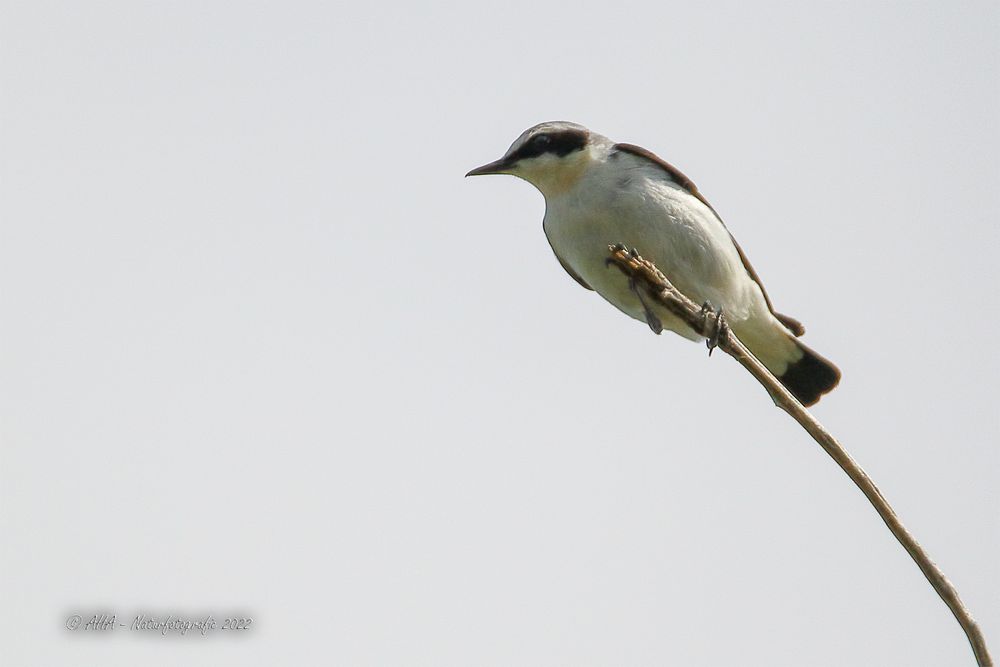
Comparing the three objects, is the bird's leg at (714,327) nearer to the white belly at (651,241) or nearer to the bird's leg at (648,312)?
the bird's leg at (648,312)

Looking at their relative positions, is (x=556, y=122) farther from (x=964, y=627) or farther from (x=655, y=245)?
(x=964, y=627)

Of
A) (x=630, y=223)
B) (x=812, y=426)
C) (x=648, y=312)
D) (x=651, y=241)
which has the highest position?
(x=630, y=223)

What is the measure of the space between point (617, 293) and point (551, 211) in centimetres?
83

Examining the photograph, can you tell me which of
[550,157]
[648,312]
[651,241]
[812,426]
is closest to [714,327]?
[648,312]

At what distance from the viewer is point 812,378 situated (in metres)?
9.61

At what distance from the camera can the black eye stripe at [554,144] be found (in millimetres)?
8773

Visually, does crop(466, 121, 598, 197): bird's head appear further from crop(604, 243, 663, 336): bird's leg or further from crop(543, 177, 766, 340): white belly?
crop(604, 243, 663, 336): bird's leg

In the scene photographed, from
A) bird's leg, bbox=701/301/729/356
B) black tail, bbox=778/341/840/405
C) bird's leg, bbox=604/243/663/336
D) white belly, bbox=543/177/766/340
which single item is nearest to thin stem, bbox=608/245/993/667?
bird's leg, bbox=701/301/729/356

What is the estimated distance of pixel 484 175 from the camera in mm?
8961

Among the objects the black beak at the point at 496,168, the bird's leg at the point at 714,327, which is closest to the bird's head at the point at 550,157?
the black beak at the point at 496,168

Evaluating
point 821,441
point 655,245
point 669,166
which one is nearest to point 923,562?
point 821,441

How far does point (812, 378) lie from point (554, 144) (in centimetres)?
297

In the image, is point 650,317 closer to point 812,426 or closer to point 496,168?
point 496,168

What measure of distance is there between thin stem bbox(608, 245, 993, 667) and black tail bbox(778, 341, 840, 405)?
2.88 metres
